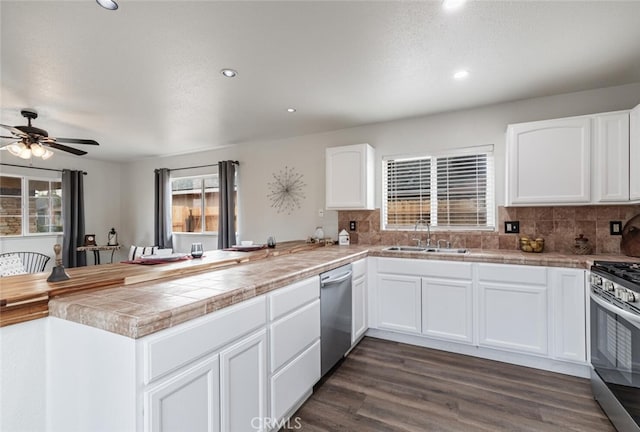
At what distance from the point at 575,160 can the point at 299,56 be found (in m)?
2.47

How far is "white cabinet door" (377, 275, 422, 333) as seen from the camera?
288cm

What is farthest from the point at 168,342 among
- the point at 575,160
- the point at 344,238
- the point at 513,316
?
the point at 575,160

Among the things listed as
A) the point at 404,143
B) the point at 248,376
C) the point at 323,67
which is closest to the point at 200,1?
the point at 323,67

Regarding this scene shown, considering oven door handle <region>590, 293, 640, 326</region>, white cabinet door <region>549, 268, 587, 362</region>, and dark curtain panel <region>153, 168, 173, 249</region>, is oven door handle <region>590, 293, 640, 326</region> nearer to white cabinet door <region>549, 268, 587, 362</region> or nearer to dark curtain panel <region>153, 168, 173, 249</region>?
white cabinet door <region>549, 268, 587, 362</region>


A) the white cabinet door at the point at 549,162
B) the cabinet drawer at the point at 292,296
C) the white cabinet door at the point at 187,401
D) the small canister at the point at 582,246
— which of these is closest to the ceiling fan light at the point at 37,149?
the cabinet drawer at the point at 292,296

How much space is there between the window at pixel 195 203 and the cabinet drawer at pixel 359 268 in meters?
3.02

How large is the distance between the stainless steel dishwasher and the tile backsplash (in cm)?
128

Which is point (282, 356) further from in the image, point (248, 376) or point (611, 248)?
point (611, 248)

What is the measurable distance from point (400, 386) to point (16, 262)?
12.7ft

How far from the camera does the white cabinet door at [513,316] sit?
7.97ft

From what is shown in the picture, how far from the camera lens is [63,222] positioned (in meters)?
5.22

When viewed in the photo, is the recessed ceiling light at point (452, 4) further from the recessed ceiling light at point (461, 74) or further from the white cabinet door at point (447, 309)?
the white cabinet door at point (447, 309)

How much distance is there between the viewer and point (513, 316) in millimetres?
2516

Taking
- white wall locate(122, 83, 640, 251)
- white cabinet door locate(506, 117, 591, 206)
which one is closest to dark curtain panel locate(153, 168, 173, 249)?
white wall locate(122, 83, 640, 251)
